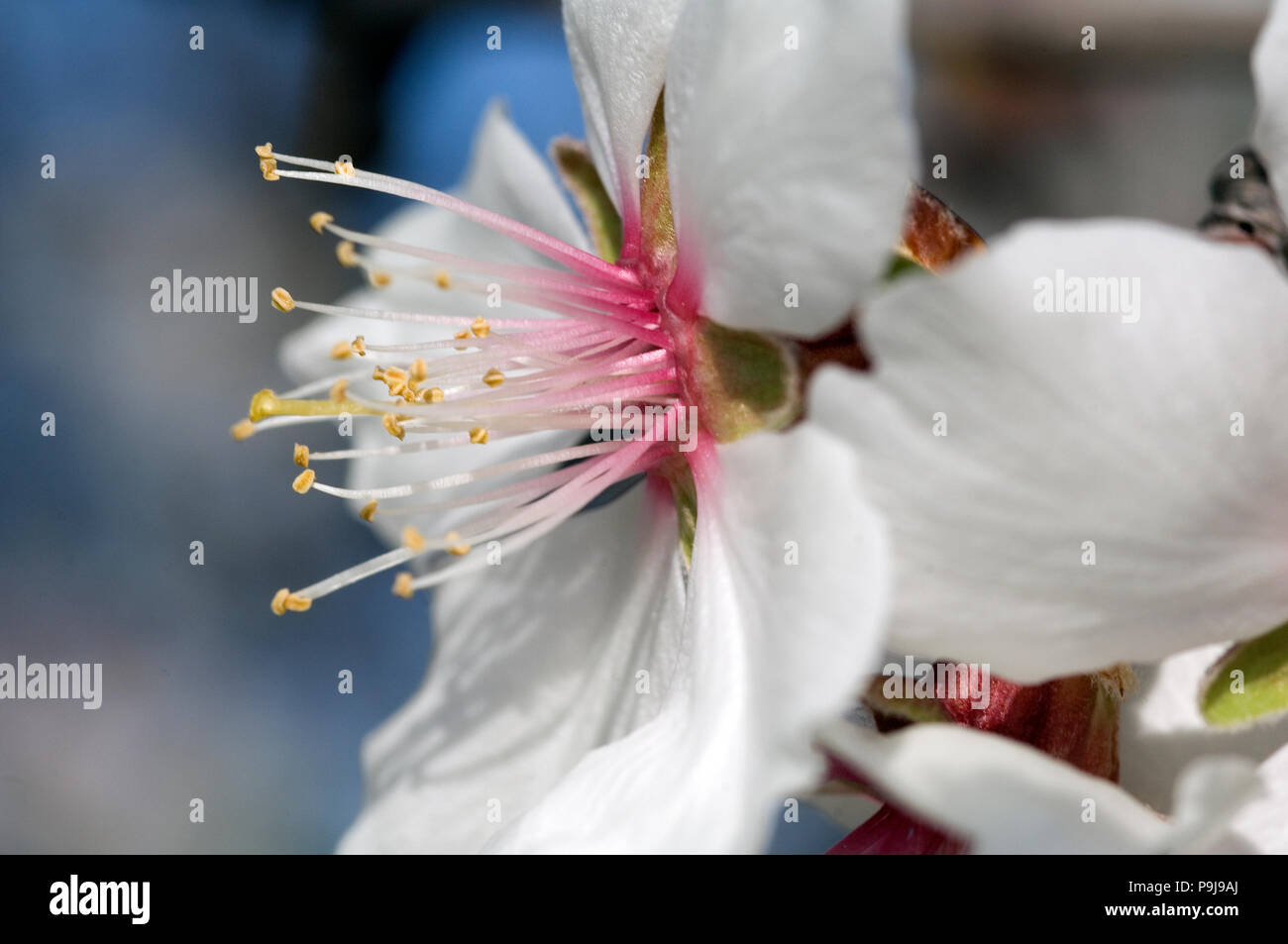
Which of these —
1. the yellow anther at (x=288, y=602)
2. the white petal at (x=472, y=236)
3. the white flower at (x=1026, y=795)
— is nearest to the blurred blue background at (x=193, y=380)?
the white petal at (x=472, y=236)

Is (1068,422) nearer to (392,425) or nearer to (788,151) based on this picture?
(788,151)

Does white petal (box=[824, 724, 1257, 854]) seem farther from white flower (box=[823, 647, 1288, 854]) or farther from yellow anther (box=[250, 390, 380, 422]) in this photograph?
yellow anther (box=[250, 390, 380, 422])

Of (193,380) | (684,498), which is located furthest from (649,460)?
(193,380)

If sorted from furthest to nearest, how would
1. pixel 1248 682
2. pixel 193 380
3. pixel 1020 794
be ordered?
1. pixel 193 380
2. pixel 1248 682
3. pixel 1020 794

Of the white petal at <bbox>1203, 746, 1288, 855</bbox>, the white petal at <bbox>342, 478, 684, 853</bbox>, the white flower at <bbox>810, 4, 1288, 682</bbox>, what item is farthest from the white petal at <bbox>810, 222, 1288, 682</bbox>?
the white petal at <bbox>342, 478, 684, 853</bbox>

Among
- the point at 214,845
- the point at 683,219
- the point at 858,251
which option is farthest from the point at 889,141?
the point at 214,845

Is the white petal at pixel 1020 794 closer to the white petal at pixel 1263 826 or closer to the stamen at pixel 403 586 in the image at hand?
the white petal at pixel 1263 826
